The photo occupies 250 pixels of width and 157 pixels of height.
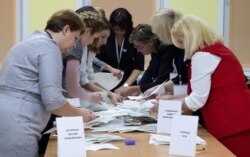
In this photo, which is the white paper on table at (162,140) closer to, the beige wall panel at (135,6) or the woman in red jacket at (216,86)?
the woman in red jacket at (216,86)

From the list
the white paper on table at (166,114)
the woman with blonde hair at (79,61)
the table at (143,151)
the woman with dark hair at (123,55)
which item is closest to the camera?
the table at (143,151)

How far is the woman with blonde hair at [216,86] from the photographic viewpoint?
6.82ft

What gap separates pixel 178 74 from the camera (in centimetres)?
271

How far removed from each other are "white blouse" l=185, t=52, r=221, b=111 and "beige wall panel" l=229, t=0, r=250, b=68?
3287 millimetres

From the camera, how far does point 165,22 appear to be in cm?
262

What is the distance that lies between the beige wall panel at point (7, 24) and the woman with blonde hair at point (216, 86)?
3.34 metres

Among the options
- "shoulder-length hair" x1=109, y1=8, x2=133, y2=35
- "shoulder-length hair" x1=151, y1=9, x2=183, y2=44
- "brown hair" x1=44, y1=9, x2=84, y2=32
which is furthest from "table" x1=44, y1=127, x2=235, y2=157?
"shoulder-length hair" x1=109, y1=8, x2=133, y2=35

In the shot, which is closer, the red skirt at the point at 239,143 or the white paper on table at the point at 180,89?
the red skirt at the point at 239,143

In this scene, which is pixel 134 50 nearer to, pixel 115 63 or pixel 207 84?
pixel 115 63

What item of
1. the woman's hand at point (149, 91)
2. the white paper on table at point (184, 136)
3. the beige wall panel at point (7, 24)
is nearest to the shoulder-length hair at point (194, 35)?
the white paper on table at point (184, 136)

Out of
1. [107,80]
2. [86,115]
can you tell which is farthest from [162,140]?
[107,80]

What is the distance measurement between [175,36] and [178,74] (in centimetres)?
54

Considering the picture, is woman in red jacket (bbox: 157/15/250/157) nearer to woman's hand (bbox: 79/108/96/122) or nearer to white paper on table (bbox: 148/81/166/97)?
woman's hand (bbox: 79/108/96/122)

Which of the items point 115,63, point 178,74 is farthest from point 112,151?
point 115,63
